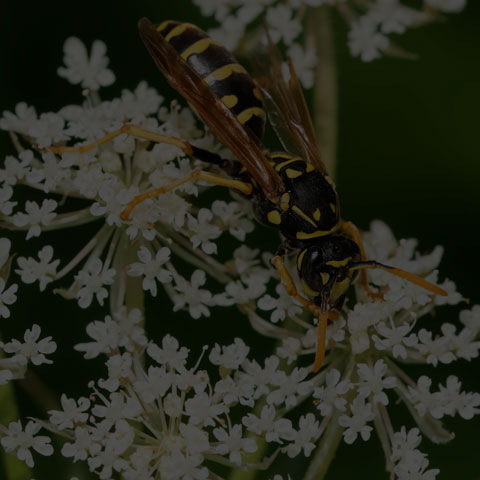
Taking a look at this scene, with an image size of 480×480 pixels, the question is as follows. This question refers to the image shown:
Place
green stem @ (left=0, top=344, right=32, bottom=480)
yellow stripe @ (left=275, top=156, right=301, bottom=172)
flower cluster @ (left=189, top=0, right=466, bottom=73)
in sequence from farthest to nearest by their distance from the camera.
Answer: flower cluster @ (left=189, top=0, right=466, bottom=73)
yellow stripe @ (left=275, top=156, right=301, bottom=172)
green stem @ (left=0, top=344, right=32, bottom=480)

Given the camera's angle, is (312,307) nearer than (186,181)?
Yes

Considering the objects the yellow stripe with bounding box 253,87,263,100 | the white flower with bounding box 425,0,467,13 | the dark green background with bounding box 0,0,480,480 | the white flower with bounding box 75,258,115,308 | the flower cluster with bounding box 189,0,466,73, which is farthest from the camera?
the white flower with bounding box 425,0,467,13

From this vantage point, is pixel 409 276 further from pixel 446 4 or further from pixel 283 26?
pixel 446 4

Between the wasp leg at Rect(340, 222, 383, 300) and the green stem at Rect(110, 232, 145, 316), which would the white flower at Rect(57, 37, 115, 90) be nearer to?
the green stem at Rect(110, 232, 145, 316)

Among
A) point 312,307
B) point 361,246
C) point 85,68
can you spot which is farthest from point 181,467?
point 85,68

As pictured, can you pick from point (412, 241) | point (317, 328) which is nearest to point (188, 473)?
point (317, 328)

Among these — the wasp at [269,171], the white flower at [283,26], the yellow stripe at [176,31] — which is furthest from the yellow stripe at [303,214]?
the white flower at [283,26]

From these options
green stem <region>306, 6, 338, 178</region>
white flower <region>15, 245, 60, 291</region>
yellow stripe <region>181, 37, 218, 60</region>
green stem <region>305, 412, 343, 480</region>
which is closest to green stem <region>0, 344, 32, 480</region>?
white flower <region>15, 245, 60, 291</region>
